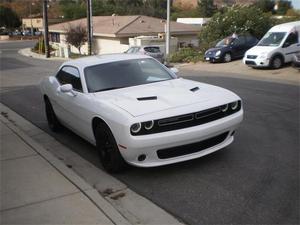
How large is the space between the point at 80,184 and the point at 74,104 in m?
1.66

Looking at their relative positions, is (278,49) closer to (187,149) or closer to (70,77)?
(70,77)

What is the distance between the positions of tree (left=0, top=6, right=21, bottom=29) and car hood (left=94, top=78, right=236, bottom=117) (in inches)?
4217

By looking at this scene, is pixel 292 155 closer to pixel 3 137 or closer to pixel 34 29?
pixel 3 137

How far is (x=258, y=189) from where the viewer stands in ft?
16.1

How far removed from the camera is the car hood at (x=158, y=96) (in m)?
5.36

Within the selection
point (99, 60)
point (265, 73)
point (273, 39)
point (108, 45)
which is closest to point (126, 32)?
point (108, 45)

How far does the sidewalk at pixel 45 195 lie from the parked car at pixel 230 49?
63.5 feet

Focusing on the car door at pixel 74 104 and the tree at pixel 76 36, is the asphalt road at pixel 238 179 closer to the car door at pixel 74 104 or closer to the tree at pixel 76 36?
the car door at pixel 74 104

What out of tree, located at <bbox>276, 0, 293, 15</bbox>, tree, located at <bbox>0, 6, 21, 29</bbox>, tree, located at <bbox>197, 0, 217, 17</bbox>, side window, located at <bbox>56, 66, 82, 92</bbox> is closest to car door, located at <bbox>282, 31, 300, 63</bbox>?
side window, located at <bbox>56, 66, 82, 92</bbox>

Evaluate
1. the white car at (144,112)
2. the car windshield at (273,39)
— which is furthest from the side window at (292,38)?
the white car at (144,112)

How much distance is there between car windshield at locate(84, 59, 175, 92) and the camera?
6.43 metres

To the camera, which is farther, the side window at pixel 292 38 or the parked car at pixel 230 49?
the parked car at pixel 230 49

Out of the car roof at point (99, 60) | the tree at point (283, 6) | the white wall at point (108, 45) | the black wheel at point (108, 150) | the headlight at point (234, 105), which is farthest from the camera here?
the tree at point (283, 6)

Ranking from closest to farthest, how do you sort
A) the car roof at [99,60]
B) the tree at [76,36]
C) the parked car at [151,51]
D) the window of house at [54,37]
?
the car roof at [99,60]
the parked car at [151,51]
the tree at [76,36]
the window of house at [54,37]
